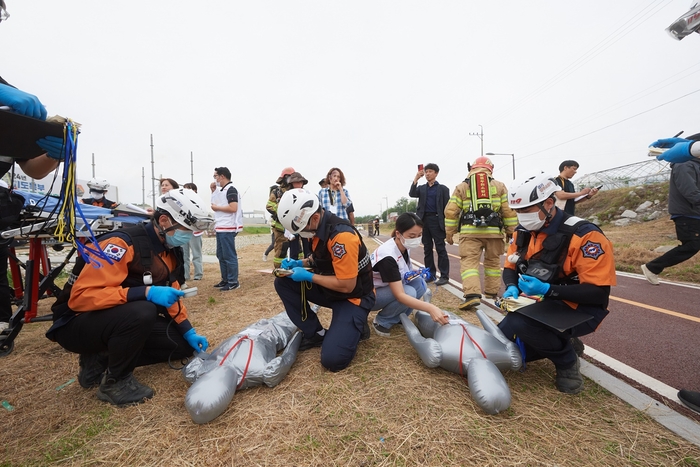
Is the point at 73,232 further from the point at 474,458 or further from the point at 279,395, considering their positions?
the point at 474,458

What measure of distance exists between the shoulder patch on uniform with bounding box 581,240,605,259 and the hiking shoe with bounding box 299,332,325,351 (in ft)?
7.49

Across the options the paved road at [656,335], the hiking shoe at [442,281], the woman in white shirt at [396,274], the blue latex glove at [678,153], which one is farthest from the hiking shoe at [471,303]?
the blue latex glove at [678,153]

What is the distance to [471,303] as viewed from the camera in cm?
389

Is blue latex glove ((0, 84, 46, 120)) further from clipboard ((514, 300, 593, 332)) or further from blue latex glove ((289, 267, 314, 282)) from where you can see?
clipboard ((514, 300, 593, 332))

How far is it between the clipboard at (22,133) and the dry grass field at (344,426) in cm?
167

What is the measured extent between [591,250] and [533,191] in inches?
22.2

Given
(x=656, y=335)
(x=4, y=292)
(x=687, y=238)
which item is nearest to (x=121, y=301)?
(x=4, y=292)

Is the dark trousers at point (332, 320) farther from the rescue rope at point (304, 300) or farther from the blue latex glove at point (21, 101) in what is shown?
the blue latex glove at point (21, 101)

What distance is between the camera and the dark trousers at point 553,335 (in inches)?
89.3

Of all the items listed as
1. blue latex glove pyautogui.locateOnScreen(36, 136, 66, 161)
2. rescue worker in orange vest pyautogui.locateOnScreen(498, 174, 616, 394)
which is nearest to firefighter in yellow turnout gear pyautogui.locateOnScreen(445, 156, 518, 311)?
rescue worker in orange vest pyautogui.locateOnScreen(498, 174, 616, 394)

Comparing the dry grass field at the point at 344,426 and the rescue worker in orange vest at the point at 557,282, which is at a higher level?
the rescue worker in orange vest at the point at 557,282

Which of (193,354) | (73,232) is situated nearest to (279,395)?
(193,354)

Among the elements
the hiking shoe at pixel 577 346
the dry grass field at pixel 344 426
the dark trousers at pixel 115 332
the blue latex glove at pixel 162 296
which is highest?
the blue latex glove at pixel 162 296

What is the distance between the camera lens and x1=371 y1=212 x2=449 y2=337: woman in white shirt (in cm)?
294
